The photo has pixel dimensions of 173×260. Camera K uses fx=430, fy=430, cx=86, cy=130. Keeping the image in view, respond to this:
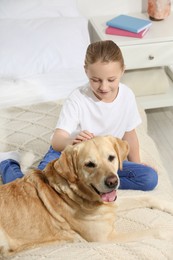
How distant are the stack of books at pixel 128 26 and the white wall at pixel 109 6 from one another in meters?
0.26

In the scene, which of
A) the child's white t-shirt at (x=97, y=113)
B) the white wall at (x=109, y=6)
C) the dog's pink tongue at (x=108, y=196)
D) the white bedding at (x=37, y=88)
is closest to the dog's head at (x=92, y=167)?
the dog's pink tongue at (x=108, y=196)

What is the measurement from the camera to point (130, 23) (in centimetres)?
262

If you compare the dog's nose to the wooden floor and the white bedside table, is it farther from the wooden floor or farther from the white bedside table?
the white bedside table

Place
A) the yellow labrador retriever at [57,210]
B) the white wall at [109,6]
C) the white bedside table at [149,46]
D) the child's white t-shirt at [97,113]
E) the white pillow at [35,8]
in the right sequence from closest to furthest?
the yellow labrador retriever at [57,210] → the child's white t-shirt at [97,113] → the white bedside table at [149,46] → the white pillow at [35,8] → the white wall at [109,6]

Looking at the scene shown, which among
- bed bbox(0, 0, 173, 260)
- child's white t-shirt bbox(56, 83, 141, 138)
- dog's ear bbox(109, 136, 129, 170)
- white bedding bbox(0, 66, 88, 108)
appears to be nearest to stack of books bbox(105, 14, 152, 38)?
bed bbox(0, 0, 173, 260)

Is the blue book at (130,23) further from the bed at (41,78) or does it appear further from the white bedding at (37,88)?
the white bedding at (37,88)

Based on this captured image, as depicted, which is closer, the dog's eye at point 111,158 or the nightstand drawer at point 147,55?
the dog's eye at point 111,158

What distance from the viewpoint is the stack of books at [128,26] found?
255 cm

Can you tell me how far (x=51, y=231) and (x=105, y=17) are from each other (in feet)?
5.90

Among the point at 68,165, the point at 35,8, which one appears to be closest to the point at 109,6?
the point at 35,8

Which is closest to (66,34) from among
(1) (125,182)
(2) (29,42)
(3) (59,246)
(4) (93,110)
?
(2) (29,42)

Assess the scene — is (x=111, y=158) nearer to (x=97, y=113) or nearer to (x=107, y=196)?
(x=107, y=196)

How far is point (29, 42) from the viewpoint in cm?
245

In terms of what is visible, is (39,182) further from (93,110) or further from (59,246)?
(93,110)
